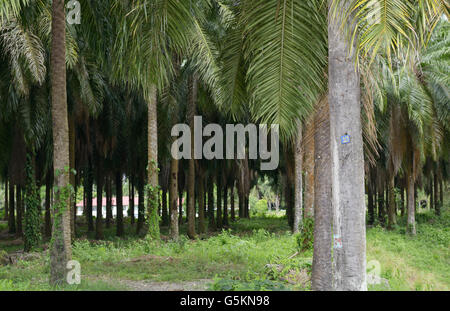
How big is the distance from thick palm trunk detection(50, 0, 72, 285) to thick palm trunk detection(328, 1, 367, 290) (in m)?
5.70

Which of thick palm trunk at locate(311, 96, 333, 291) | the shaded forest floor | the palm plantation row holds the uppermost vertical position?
the palm plantation row

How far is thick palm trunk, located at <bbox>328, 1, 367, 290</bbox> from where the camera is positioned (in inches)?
232

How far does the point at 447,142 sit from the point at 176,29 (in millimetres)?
23475

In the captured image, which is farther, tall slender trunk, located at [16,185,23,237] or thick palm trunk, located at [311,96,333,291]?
tall slender trunk, located at [16,185,23,237]

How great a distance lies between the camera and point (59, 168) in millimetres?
9359

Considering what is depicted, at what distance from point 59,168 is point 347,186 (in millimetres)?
5962

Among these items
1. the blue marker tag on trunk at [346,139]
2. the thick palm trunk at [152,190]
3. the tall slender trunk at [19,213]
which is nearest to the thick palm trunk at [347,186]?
the blue marker tag on trunk at [346,139]

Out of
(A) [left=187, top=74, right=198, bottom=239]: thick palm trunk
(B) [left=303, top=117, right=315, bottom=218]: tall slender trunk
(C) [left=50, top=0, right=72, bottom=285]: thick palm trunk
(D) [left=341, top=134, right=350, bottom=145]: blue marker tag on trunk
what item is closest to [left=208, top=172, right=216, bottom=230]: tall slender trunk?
(A) [left=187, top=74, right=198, bottom=239]: thick palm trunk

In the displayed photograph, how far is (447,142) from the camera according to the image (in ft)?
88.2

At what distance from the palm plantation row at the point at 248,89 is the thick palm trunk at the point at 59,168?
24 millimetres

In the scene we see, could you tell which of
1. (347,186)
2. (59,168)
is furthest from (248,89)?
(59,168)

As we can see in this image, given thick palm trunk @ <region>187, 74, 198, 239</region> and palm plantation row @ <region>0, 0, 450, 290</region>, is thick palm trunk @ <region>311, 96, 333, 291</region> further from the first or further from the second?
thick palm trunk @ <region>187, 74, 198, 239</region>
